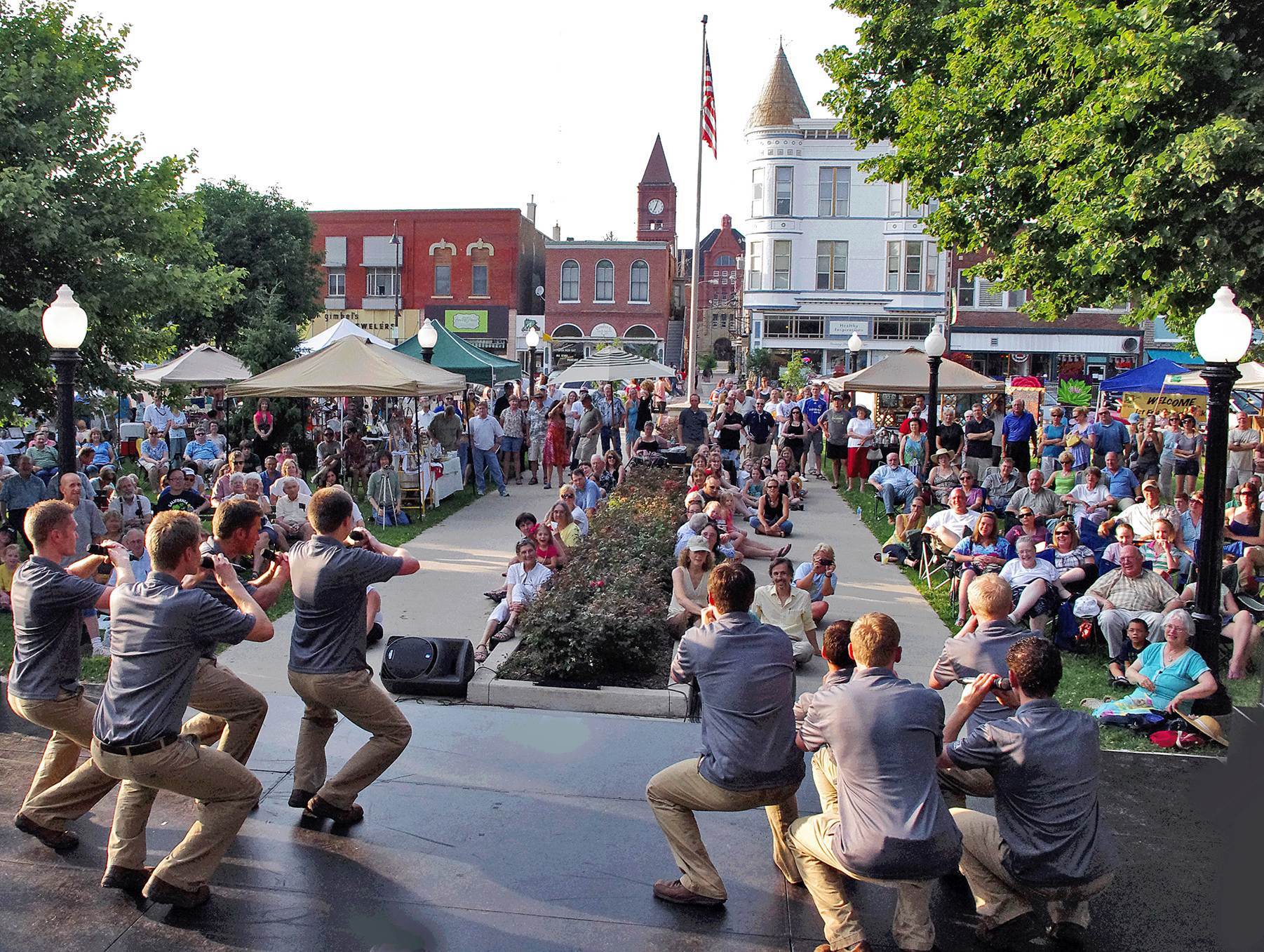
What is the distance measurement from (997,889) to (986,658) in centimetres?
104

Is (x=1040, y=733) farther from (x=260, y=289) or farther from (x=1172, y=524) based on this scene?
(x=260, y=289)

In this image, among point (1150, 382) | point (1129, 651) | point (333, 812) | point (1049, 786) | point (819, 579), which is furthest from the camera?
point (1150, 382)

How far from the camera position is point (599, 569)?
397 inches

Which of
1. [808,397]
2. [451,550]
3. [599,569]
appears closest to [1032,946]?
[599,569]

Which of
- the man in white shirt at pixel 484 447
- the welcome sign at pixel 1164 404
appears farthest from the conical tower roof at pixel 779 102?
the man in white shirt at pixel 484 447

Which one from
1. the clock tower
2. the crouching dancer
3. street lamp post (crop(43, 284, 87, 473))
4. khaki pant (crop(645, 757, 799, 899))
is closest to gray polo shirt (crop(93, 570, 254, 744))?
the crouching dancer

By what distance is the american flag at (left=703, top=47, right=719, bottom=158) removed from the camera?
26984 millimetres

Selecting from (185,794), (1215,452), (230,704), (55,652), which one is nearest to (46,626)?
(55,652)

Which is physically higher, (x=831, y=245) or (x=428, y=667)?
(x=831, y=245)

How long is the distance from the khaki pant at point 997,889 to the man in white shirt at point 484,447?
1457cm

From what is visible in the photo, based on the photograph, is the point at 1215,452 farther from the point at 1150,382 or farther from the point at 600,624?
the point at 1150,382

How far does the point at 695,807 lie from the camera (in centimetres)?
482

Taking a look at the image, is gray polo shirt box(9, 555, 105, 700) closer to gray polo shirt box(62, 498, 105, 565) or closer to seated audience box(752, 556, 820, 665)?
gray polo shirt box(62, 498, 105, 565)

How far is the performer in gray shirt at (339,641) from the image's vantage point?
17.6 feet
